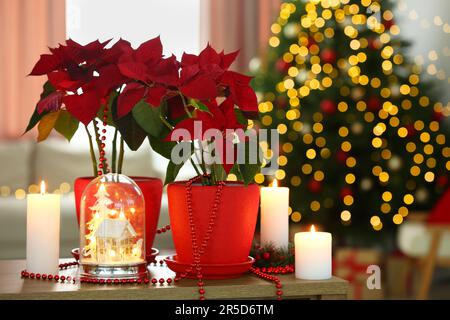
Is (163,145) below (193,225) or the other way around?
the other way around

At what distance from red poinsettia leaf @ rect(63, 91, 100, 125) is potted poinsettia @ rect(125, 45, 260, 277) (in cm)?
6

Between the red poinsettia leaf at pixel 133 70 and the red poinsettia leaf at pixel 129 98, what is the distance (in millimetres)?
16

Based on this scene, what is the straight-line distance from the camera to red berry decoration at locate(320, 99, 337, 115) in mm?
3572

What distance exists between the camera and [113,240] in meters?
1.09

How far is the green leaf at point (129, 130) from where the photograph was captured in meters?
1.11

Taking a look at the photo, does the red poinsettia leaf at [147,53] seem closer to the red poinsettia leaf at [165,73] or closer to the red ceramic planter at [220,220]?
the red poinsettia leaf at [165,73]

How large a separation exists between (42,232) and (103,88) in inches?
9.9

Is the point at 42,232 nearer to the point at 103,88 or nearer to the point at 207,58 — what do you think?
the point at 103,88

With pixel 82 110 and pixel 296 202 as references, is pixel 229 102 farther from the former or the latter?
pixel 296 202

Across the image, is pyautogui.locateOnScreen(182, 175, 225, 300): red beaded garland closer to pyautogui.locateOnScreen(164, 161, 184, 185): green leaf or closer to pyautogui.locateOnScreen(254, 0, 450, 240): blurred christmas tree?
pyautogui.locateOnScreen(164, 161, 184, 185): green leaf

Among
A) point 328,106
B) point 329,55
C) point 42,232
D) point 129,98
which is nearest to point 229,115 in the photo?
point 129,98
